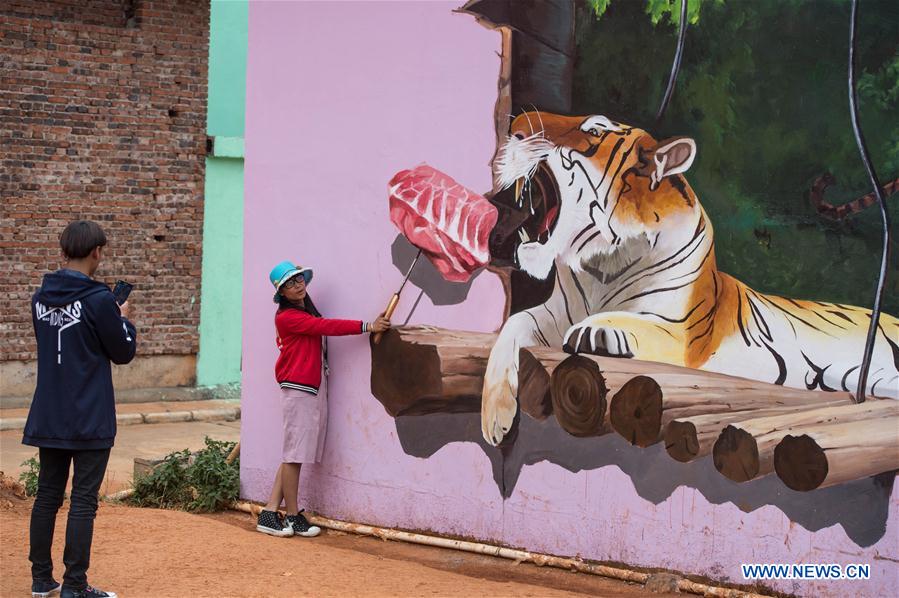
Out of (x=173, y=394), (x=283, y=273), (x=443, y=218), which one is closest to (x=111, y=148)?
(x=173, y=394)

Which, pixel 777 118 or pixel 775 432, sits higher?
pixel 777 118

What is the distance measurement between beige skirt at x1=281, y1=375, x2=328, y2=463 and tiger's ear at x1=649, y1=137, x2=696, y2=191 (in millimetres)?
2797

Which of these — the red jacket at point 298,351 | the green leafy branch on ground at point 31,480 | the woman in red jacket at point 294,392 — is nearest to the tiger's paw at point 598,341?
the red jacket at point 298,351

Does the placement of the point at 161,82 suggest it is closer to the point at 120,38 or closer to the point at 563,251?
the point at 120,38

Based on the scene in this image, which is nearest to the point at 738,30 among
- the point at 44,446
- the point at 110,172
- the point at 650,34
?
the point at 650,34

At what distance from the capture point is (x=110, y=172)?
1322cm

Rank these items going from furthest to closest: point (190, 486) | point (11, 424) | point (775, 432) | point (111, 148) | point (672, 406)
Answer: point (111, 148) → point (11, 424) → point (190, 486) → point (672, 406) → point (775, 432)

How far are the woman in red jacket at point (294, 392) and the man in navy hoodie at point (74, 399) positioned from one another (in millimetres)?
1876

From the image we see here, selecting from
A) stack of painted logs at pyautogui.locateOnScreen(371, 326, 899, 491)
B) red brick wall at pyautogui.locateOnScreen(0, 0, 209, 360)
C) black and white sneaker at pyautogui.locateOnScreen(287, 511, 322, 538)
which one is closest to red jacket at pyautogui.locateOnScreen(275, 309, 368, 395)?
stack of painted logs at pyautogui.locateOnScreen(371, 326, 899, 491)

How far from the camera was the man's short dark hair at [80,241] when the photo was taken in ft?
17.9

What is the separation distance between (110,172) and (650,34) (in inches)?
346

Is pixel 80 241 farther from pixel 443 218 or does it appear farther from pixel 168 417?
pixel 168 417

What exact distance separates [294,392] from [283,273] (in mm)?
813

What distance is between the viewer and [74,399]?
5340mm
